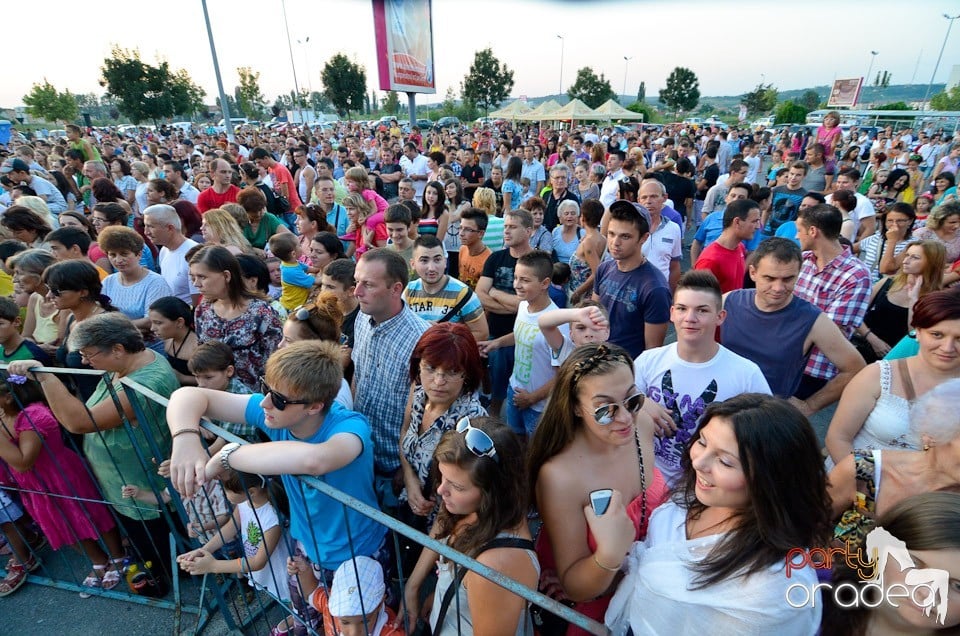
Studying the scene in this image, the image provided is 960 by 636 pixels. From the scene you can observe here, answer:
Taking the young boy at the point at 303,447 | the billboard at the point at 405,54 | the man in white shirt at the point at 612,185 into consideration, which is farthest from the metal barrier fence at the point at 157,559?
the billboard at the point at 405,54

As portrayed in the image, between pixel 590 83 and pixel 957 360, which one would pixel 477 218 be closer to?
pixel 957 360

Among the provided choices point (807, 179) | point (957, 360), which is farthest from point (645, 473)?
point (807, 179)

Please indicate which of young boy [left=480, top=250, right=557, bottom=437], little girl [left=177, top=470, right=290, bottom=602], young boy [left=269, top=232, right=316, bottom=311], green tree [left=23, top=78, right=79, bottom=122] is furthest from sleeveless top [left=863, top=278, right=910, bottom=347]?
green tree [left=23, top=78, right=79, bottom=122]

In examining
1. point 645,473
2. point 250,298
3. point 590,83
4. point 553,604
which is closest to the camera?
point 553,604

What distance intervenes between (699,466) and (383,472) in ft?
6.28

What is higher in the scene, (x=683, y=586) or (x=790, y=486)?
(x=790, y=486)

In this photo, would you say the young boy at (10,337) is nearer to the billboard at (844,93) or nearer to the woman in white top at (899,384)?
the woman in white top at (899,384)

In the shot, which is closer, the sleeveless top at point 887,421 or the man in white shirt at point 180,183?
the sleeveless top at point 887,421

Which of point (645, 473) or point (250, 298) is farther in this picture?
point (250, 298)

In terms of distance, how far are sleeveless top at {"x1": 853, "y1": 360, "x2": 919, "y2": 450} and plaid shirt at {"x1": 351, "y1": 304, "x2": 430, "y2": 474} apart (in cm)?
236

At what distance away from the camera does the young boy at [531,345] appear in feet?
9.92

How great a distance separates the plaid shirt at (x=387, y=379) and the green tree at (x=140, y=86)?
4232 cm

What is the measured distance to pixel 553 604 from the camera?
1197 mm
